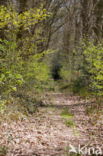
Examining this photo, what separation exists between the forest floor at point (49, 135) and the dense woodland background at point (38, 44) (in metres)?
0.93

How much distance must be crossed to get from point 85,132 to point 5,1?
668cm

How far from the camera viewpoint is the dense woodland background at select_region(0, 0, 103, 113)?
625 cm

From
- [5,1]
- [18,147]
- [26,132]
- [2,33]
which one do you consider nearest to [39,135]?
[26,132]

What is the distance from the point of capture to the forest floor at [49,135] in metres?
4.50

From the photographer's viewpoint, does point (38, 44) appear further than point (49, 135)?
Yes

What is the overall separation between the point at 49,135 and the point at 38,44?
10.6 m

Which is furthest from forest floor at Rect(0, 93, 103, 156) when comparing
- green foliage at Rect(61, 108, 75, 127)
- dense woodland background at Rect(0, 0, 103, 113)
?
dense woodland background at Rect(0, 0, 103, 113)

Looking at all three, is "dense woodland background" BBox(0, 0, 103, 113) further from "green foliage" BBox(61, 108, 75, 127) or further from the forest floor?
"green foliage" BBox(61, 108, 75, 127)

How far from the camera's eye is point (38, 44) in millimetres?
15461

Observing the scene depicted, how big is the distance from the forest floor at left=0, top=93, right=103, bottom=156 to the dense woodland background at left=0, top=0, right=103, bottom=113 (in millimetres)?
934

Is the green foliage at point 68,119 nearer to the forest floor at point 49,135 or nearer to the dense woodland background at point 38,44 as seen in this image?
the forest floor at point 49,135

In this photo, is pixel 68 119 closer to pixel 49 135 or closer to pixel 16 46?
pixel 49 135

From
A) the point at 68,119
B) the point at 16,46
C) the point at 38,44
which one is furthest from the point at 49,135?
the point at 38,44

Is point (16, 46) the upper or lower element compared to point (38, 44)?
upper
